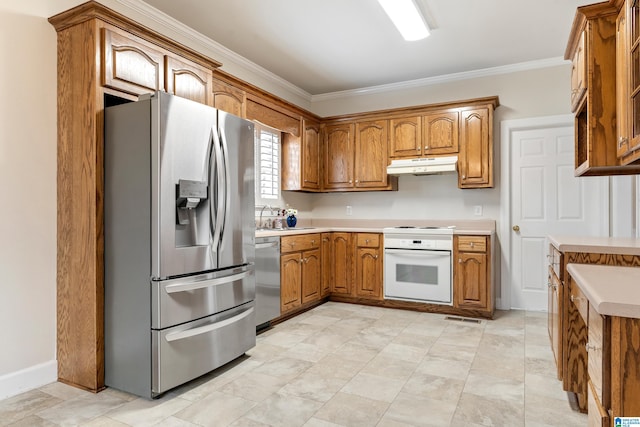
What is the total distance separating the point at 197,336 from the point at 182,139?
1.22 metres

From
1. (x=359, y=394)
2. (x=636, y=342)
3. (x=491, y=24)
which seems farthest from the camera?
(x=491, y=24)

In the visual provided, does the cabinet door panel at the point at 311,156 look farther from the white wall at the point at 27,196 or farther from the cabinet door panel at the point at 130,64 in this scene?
the white wall at the point at 27,196

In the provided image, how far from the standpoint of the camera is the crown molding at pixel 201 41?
10.3 feet

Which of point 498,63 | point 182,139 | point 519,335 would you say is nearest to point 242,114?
point 182,139

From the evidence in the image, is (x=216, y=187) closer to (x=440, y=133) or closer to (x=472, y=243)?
(x=472, y=243)

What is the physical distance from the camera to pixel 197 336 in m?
2.47

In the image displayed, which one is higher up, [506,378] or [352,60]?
[352,60]

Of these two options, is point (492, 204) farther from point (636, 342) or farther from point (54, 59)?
point (54, 59)

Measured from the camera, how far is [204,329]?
8.27 ft

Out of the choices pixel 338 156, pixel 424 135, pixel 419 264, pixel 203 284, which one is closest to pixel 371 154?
pixel 338 156

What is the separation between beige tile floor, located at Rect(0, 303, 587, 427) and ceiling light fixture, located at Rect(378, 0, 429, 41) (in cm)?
265

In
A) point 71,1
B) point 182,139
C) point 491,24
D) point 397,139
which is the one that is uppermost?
point 491,24

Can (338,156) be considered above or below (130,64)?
below

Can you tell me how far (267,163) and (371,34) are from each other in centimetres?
182
